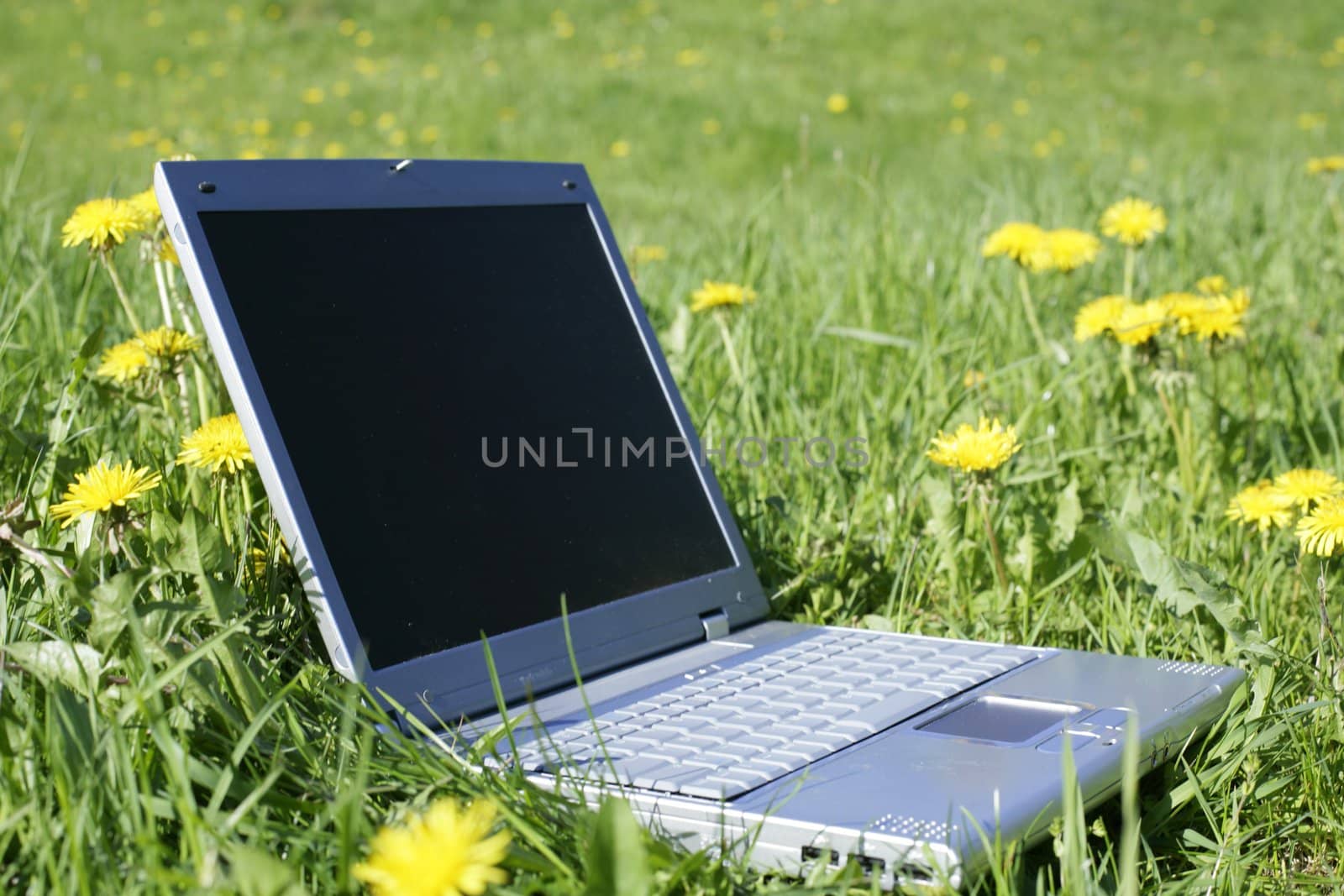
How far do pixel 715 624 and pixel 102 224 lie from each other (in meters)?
0.96

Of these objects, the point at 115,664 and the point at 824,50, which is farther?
the point at 824,50

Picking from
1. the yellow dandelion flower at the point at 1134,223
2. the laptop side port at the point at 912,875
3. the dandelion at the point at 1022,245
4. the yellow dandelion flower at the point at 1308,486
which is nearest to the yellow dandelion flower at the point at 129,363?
the laptop side port at the point at 912,875

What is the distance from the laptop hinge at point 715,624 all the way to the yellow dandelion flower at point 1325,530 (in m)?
0.72

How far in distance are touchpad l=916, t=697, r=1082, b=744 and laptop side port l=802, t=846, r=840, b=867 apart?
0.90 feet

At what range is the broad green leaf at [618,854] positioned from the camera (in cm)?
94

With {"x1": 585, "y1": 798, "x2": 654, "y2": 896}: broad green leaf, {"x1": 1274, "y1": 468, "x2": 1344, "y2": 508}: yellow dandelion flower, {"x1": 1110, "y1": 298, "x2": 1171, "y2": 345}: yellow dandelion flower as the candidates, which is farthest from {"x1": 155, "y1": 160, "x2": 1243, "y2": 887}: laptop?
{"x1": 1110, "y1": 298, "x2": 1171, "y2": 345}: yellow dandelion flower

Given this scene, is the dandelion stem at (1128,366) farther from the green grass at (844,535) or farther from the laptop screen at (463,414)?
the laptop screen at (463,414)

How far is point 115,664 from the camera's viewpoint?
1.18 meters

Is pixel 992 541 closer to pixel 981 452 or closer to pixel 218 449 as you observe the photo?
pixel 981 452

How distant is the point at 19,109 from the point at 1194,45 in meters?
9.84

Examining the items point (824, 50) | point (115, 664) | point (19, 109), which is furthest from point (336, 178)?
point (824, 50)

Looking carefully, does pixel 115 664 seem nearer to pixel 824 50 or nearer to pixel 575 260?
pixel 575 260

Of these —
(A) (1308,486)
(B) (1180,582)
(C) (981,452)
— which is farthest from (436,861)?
(A) (1308,486)

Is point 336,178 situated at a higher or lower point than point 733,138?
lower
